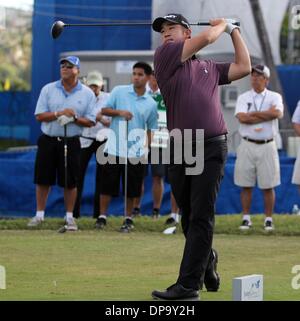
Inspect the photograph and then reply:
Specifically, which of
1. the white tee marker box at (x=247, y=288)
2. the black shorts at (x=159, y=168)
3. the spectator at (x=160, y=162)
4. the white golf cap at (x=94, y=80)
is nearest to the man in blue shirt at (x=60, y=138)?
the spectator at (x=160, y=162)

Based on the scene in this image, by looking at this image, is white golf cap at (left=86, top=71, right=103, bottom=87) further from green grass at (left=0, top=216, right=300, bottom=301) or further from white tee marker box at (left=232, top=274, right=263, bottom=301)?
white tee marker box at (left=232, top=274, right=263, bottom=301)

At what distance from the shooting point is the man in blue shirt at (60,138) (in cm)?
1327

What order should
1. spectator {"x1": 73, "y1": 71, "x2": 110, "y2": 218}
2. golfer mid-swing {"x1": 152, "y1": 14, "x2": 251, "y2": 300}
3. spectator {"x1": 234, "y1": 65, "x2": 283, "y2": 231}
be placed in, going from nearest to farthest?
golfer mid-swing {"x1": 152, "y1": 14, "x2": 251, "y2": 300} → spectator {"x1": 234, "y1": 65, "x2": 283, "y2": 231} → spectator {"x1": 73, "y1": 71, "x2": 110, "y2": 218}

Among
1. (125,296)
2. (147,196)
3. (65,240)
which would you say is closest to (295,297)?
(125,296)

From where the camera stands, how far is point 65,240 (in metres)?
11.9

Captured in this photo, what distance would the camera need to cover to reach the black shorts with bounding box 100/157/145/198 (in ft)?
44.1

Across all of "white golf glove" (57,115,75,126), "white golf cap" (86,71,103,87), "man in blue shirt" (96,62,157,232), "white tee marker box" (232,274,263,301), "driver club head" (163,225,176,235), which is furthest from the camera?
"white golf cap" (86,71,103,87)

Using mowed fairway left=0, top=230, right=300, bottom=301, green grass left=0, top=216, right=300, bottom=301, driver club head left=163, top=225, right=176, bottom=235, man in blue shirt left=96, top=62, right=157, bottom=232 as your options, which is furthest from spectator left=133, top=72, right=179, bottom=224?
mowed fairway left=0, top=230, right=300, bottom=301

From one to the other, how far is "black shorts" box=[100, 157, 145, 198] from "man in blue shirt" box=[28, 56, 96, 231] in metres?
0.38

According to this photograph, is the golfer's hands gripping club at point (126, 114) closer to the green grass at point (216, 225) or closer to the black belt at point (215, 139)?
the green grass at point (216, 225)

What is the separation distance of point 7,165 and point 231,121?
8.33 m

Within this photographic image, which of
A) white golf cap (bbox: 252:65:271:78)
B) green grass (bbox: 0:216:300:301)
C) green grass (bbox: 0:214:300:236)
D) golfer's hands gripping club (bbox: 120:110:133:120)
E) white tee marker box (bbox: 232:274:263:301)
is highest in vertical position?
white golf cap (bbox: 252:65:271:78)

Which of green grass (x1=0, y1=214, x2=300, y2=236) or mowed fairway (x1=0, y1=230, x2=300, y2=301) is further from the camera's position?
green grass (x1=0, y1=214, x2=300, y2=236)

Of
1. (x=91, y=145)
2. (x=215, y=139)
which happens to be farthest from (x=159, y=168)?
(x=215, y=139)
